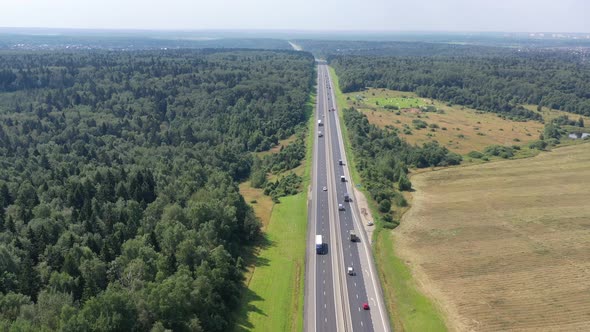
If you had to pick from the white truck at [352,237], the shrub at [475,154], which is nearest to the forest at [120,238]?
the white truck at [352,237]

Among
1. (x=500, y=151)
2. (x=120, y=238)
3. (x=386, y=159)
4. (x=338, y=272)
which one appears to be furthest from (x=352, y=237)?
(x=500, y=151)

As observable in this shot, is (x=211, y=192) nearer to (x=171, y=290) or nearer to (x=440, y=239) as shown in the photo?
(x=171, y=290)

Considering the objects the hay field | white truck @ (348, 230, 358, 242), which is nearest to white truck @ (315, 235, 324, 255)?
white truck @ (348, 230, 358, 242)

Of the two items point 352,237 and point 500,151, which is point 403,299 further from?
point 500,151

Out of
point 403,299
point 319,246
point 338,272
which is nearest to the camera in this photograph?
point 403,299

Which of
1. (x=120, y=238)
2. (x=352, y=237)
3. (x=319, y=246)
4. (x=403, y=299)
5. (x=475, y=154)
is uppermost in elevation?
(x=120, y=238)

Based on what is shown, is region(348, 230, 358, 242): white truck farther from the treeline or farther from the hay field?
the treeline
